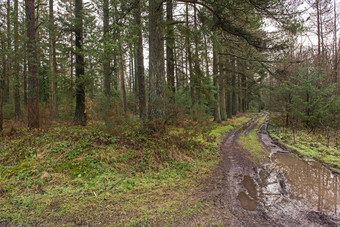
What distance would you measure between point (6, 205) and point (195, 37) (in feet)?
26.5

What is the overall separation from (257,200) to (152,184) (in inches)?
84.4

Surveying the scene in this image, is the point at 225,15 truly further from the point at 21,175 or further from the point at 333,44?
the point at 333,44

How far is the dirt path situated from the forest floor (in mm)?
17

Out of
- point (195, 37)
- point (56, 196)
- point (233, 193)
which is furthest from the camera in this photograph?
point (195, 37)

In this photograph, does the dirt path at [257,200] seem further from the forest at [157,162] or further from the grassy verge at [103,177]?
the grassy verge at [103,177]

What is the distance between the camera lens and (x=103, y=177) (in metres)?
3.82

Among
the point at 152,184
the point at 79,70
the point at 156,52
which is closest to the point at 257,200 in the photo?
the point at 152,184

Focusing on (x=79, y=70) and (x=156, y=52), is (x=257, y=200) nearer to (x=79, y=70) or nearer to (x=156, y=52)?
(x=156, y=52)

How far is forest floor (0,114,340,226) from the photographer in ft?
8.76

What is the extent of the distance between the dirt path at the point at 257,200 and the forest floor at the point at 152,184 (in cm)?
2

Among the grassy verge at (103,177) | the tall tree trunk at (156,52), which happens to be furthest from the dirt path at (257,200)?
the tall tree trunk at (156,52)

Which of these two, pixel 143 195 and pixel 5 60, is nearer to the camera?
pixel 143 195

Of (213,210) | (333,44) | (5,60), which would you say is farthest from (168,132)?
(333,44)

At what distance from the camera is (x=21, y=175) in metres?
3.70
